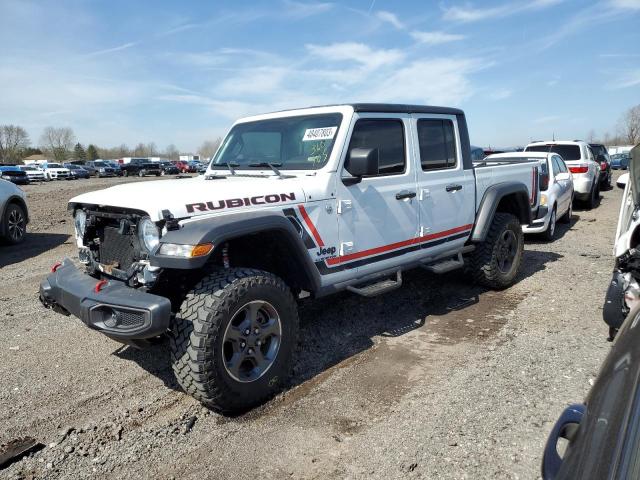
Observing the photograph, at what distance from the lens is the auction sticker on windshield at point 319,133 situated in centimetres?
396

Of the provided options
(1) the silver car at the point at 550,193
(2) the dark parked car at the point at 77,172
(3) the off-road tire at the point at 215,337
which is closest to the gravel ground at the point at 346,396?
(3) the off-road tire at the point at 215,337

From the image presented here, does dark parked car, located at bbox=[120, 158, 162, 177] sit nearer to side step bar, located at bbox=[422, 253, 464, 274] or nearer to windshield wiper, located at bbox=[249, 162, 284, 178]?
windshield wiper, located at bbox=[249, 162, 284, 178]

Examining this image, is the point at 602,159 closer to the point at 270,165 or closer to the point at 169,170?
the point at 270,165

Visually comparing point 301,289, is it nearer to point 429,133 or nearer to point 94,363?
point 94,363

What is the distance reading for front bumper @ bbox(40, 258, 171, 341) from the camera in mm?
2773

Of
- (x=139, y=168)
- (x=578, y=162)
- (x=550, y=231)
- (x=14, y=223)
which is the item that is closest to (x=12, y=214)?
(x=14, y=223)

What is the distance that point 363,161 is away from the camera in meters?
3.67

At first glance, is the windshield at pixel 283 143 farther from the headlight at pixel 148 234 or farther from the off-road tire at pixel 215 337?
the headlight at pixel 148 234

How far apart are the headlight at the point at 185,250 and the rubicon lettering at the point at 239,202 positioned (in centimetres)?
31

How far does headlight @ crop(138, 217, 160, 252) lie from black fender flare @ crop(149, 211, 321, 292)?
0.13 meters

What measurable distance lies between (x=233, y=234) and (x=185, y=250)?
0.34m

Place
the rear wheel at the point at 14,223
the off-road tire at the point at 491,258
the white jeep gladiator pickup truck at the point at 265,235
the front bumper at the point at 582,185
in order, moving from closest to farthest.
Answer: the white jeep gladiator pickup truck at the point at 265,235 → the off-road tire at the point at 491,258 → the rear wheel at the point at 14,223 → the front bumper at the point at 582,185

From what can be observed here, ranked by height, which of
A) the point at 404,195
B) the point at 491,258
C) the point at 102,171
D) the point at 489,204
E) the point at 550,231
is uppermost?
the point at 102,171

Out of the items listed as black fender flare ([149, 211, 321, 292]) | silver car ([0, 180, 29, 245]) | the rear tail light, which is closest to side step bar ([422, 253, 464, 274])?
black fender flare ([149, 211, 321, 292])
